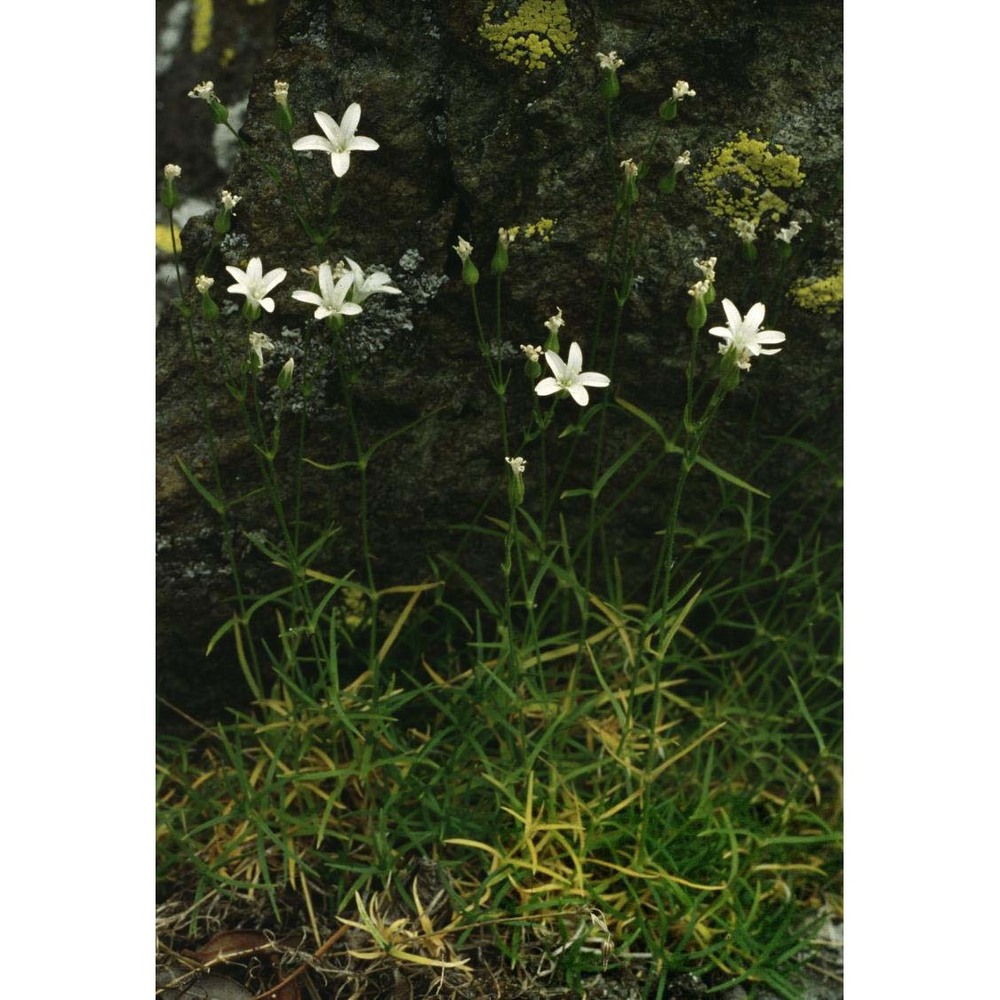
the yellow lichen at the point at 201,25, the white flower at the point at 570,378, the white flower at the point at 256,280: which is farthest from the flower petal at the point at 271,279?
the yellow lichen at the point at 201,25

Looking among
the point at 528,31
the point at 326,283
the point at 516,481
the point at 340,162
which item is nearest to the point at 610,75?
the point at 528,31

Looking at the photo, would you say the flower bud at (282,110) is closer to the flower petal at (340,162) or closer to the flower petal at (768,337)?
the flower petal at (340,162)

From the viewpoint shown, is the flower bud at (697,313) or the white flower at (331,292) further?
the white flower at (331,292)

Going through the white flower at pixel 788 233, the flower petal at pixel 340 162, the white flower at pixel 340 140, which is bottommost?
the white flower at pixel 788 233

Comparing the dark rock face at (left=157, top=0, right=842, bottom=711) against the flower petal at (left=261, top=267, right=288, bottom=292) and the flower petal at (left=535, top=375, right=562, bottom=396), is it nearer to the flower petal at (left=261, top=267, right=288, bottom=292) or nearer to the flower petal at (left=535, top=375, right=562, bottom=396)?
the flower petal at (left=261, top=267, right=288, bottom=292)

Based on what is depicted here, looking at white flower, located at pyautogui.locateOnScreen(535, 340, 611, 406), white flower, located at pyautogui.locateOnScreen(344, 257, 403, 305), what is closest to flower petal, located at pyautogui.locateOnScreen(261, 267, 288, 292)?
white flower, located at pyautogui.locateOnScreen(344, 257, 403, 305)

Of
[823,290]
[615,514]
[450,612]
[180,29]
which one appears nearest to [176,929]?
[450,612]
